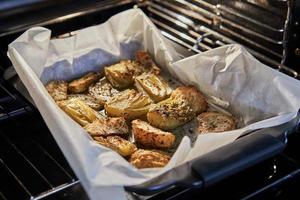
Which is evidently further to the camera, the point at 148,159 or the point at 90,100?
the point at 90,100

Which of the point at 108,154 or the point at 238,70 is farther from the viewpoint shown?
the point at 238,70

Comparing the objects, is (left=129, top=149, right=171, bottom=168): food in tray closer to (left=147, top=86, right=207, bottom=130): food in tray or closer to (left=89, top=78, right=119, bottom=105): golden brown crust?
(left=147, top=86, right=207, bottom=130): food in tray

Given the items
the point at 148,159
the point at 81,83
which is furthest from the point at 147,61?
the point at 148,159

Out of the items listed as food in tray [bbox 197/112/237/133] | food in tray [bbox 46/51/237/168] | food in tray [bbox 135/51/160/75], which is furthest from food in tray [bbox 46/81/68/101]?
food in tray [bbox 197/112/237/133]

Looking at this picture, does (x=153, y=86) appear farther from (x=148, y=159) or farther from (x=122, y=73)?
(x=148, y=159)

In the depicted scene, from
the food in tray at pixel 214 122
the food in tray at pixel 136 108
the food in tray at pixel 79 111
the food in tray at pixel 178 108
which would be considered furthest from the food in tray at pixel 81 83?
the food in tray at pixel 214 122

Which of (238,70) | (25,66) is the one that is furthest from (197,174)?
(25,66)

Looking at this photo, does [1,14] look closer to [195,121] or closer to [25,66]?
[25,66]

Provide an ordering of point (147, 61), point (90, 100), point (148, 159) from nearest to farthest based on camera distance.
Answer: point (148, 159) → point (90, 100) → point (147, 61)
